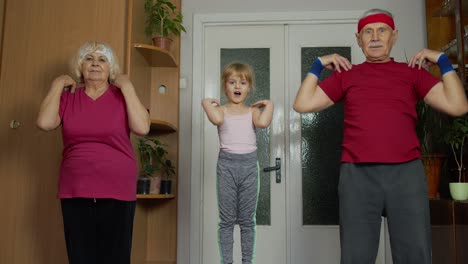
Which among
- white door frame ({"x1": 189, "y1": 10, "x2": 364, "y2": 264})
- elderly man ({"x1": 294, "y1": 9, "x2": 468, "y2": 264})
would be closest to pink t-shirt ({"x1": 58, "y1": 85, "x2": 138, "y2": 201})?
elderly man ({"x1": 294, "y1": 9, "x2": 468, "y2": 264})

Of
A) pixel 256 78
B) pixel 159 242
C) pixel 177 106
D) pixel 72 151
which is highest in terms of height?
pixel 256 78

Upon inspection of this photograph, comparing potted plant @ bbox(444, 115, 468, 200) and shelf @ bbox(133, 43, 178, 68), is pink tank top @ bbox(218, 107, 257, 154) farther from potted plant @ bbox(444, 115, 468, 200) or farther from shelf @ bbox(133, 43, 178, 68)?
potted plant @ bbox(444, 115, 468, 200)

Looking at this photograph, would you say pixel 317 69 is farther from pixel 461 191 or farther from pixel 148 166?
pixel 148 166

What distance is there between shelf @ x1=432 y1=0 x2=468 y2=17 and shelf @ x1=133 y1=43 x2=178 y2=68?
5.57 feet

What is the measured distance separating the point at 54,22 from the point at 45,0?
142mm

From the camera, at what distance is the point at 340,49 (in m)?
3.29

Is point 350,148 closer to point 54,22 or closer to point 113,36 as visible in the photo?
point 113,36

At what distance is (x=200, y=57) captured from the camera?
3311mm

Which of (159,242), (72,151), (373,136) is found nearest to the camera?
(373,136)

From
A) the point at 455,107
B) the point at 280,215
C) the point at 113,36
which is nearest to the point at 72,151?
the point at 113,36

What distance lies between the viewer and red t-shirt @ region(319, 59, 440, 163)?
165cm

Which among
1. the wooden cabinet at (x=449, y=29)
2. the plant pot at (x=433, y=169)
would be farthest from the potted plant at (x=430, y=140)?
the wooden cabinet at (x=449, y=29)

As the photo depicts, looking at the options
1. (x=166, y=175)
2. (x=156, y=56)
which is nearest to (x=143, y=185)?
(x=166, y=175)

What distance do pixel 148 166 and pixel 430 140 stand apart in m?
1.65
